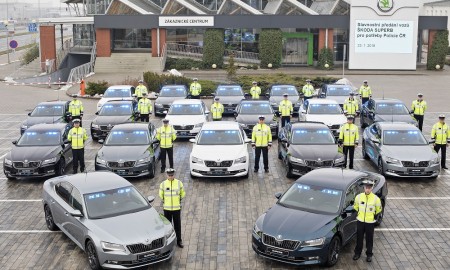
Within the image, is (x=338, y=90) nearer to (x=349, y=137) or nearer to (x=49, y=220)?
(x=349, y=137)

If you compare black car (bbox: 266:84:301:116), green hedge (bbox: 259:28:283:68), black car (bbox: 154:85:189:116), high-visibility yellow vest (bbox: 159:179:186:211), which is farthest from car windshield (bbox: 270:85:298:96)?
green hedge (bbox: 259:28:283:68)

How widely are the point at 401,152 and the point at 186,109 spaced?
9586 mm

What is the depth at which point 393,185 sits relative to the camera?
17750mm

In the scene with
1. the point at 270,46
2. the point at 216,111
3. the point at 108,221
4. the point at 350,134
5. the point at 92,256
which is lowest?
the point at 92,256

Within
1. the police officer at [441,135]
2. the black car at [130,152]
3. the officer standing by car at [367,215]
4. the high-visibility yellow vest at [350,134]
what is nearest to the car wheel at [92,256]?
the officer standing by car at [367,215]

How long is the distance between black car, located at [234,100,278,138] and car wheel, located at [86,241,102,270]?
12627 millimetres

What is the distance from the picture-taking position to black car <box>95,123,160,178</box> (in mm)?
17922

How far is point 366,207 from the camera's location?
12.0m

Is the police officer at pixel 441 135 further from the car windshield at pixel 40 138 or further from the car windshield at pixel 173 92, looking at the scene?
the car windshield at pixel 173 92

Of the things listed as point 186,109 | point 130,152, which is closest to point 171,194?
point 130,152

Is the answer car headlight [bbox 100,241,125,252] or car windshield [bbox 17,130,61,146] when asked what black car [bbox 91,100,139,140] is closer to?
car windshield [bbox 17,130,61,146]

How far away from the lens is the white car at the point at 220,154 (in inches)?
702

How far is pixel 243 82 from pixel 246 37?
15829 millimetres

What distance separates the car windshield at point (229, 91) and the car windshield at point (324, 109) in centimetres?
634
